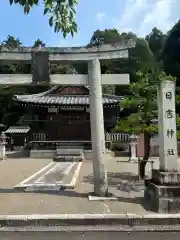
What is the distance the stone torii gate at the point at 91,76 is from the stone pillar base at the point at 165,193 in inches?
57.4

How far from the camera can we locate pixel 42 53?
938 centimetres

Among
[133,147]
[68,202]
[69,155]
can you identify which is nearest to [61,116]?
[69,155]

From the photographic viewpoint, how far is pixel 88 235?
5.83 meters

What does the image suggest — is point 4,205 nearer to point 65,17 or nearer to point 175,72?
point 65,17

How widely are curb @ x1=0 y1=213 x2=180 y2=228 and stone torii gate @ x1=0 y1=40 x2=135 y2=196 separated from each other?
2070 mm

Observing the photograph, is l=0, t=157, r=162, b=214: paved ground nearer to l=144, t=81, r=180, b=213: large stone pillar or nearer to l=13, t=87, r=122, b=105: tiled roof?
l=144, t=81, r=180, b=213: large stone pillar

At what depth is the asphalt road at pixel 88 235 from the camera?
18.6ft

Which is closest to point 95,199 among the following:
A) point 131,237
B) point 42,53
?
point 131,237

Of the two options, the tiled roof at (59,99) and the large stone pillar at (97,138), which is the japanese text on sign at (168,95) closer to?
the large stone pillar at (97,138)

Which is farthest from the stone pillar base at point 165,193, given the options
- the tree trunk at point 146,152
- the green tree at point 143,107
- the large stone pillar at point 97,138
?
the green tree at point 143,107

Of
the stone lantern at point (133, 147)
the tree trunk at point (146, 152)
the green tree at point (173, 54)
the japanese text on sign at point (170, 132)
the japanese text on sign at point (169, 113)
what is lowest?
the stone lantern at point (133, 147)

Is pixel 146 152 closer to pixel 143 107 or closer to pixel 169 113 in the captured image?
pixel 143 107

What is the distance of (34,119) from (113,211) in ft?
82.5

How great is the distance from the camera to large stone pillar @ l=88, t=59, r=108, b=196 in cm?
860
